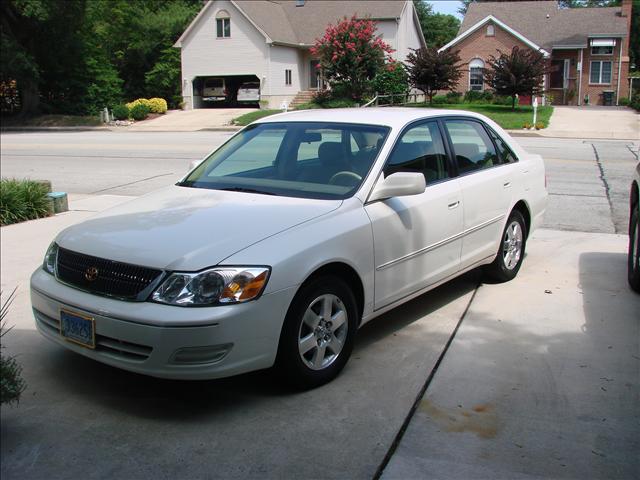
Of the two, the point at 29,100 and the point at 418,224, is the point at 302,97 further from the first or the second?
the point at 418,224

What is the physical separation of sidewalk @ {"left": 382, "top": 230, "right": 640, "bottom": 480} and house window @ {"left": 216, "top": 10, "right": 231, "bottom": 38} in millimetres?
39269

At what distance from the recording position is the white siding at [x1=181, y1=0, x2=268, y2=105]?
139ft

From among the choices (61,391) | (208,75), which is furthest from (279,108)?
(61,391)

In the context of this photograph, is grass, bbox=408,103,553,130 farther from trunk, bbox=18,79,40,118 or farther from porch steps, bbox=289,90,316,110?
trunk, bbox=18,79,40,118

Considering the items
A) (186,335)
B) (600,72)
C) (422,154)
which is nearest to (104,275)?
(186,335)

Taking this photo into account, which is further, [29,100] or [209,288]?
[29,100]

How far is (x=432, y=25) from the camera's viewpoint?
70.2 m

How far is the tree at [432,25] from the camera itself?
69.1m

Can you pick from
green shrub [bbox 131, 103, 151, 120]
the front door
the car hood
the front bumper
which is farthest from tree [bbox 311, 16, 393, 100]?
the front bumper

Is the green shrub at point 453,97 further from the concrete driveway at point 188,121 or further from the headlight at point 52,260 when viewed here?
the headlight at point 52,260

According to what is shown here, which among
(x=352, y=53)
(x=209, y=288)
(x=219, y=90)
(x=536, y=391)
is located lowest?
(x=536, y=391)

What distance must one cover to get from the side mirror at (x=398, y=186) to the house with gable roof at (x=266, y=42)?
126ft

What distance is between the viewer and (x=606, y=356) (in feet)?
15.9

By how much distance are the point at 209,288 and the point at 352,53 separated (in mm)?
32831
